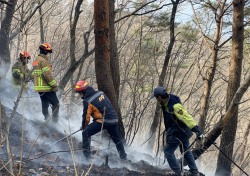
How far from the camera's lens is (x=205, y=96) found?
12.5 m

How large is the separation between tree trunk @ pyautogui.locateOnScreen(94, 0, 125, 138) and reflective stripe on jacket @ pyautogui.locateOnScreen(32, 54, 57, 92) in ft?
3.70

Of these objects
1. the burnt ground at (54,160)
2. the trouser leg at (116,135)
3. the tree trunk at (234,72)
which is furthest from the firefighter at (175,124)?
the tree trunk at (234,72)

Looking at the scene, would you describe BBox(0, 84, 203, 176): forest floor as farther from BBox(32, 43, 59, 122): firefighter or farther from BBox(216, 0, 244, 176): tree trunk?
BBox(216, 0, 244, 176): tree trunk

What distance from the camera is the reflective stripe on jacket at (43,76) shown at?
793 centimetres

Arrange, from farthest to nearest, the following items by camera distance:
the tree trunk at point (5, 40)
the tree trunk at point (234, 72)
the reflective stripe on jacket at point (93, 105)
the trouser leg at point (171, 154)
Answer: the tree trunk at point (5, 40)
the tree trunk at point (234, 72)
the reflective stripe on jacket at point (93, 105)
the trouser leg at point (171, 154)

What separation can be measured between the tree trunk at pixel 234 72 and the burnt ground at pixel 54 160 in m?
2.28

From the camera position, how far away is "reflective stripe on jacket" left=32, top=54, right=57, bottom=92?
7926mm

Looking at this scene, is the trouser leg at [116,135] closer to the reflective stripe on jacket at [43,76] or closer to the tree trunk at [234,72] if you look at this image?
the reflective stripe on jacket at [43,76]

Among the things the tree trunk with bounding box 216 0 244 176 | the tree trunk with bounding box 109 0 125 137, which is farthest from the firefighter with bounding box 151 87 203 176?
the tree trunk with bounding box 109 0 125 137

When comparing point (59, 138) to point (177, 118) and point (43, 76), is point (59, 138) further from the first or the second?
point (177, 118)

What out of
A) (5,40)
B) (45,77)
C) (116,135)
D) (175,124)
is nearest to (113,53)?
(45,77)

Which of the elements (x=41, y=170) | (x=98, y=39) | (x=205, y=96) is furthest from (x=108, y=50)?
(x=205, y=96)

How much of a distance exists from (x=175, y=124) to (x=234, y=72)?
282cm

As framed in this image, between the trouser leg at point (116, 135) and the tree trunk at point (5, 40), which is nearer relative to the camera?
the trouser leg at point (116, 135)
